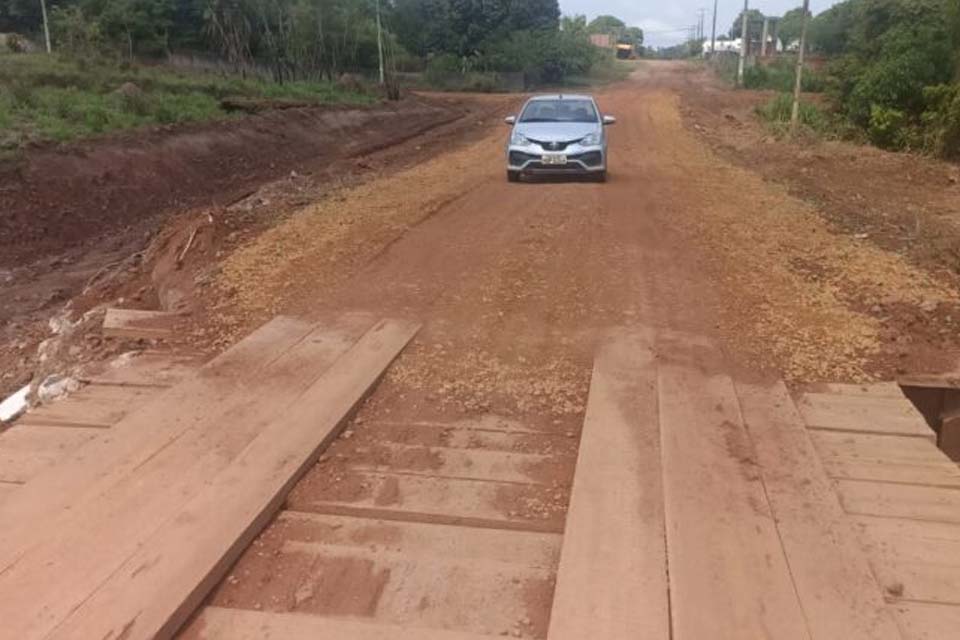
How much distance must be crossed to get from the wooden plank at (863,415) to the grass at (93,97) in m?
15.3

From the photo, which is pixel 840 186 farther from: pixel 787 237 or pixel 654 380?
pixel 654 380

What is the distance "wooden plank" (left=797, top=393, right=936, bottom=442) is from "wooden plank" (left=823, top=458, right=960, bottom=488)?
0.37m

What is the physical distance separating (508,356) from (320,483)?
7.05 ft

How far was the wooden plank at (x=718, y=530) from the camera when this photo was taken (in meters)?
3.29

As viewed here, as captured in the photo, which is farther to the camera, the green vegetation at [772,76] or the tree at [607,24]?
the tree at [607,24]

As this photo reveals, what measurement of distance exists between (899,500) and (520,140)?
448 inches

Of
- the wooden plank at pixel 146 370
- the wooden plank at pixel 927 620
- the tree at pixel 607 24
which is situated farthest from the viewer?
the tree at pixel 607 24

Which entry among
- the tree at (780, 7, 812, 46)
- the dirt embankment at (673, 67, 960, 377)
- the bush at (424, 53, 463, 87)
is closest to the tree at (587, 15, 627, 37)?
the tree at (780, 7, 812, 46)

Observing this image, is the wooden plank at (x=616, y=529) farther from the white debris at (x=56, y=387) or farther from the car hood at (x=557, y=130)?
the car hood at (x=557, y=130)

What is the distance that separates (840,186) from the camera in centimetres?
1577

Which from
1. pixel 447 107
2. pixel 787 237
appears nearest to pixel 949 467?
pixel 787 237

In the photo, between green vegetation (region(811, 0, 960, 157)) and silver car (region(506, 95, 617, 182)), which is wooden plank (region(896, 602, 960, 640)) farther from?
green vegetation (region(811, 0, 960, 157))

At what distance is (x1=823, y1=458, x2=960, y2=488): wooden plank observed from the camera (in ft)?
14.7

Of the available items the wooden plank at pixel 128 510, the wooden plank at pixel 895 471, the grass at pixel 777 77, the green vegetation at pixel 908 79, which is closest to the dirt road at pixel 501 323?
the wooden plank at pixel 128 510
